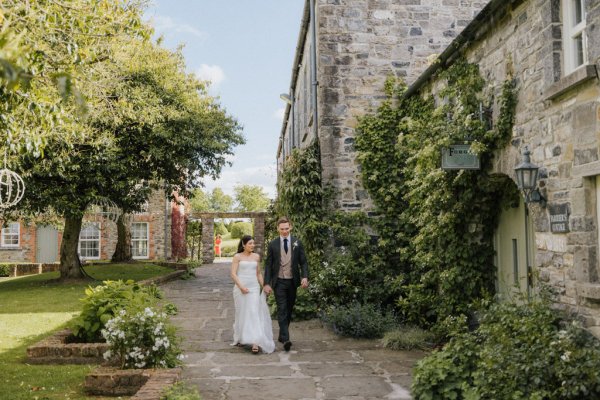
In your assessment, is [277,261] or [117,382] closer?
[117,382]

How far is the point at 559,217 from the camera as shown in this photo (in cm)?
562

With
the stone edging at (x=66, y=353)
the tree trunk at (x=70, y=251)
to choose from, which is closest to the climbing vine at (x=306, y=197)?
the stone edging at (x=66, y=353)

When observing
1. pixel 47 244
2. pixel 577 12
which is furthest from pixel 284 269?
pixel 47 244

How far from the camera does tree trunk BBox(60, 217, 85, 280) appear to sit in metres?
18.0

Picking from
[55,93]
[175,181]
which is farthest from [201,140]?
[55,93]

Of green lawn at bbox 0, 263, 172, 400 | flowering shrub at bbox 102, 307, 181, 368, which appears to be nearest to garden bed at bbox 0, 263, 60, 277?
green lawn at bbox 0, 263, 172, 400

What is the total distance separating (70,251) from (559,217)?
1578cm

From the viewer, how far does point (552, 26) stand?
18.6 ft

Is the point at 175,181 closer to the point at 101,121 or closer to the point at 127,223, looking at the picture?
the point at 101,121

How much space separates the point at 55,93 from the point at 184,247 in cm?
2335

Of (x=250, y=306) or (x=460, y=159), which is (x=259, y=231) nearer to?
(x=250, y=306)

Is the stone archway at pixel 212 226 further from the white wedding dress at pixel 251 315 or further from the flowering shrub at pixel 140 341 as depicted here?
the flowering shrub at pixel 140 341

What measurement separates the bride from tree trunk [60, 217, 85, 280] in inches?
Answer: 435

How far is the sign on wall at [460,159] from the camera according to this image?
712 cm
